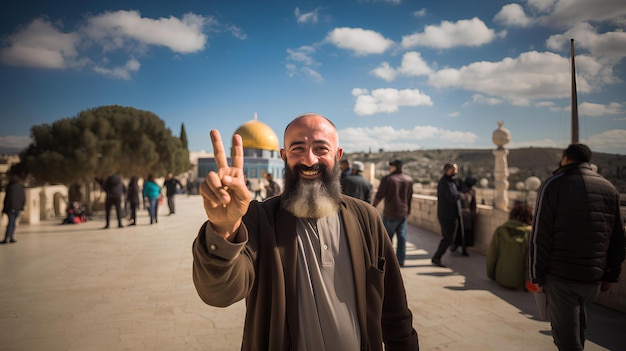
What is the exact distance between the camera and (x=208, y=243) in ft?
3.48

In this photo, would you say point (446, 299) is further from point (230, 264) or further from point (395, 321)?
point (230, 264)

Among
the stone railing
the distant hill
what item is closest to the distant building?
the distant hill

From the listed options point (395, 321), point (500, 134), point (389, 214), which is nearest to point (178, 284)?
point (389, 214)

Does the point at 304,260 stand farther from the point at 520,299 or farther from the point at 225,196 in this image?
the point at 520,299

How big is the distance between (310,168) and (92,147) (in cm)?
1331

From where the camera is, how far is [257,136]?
1506 inches

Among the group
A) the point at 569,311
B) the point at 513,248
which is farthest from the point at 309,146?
the point at 513,248

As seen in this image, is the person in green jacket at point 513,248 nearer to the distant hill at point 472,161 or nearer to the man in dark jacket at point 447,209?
the man in dark jacket at point 447,209

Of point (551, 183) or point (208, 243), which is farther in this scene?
point (551, 183)

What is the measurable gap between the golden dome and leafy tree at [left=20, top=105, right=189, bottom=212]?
23188mm

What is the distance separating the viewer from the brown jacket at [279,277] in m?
1.09

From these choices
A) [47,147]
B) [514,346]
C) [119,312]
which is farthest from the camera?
[47,147]

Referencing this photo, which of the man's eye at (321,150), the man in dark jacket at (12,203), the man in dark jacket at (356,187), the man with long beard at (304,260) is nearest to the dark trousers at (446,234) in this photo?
the man in dark jacket at (356,187)

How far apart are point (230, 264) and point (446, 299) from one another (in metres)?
3.65
